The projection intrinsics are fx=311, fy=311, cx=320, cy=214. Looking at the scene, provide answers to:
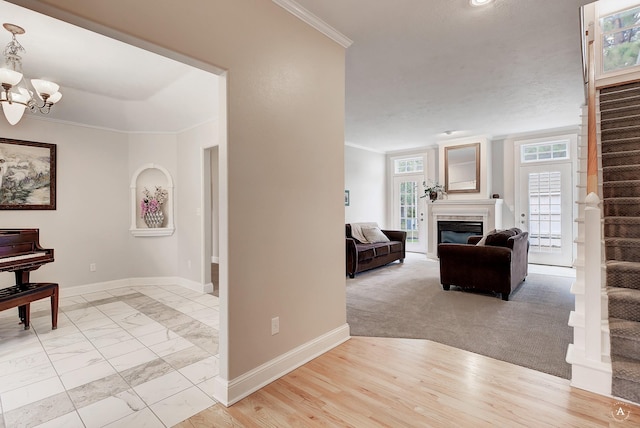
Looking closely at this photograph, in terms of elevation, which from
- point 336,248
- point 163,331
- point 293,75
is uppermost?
point 293,75

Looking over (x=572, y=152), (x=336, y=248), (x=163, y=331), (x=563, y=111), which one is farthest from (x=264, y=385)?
(x=572, y=152)

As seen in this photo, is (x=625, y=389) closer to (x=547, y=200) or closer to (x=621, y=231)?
(x=621, y=231)

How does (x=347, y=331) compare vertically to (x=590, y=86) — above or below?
below

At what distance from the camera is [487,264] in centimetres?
399

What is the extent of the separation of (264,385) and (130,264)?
12.5 feet

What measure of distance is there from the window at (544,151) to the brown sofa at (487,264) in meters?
2.58

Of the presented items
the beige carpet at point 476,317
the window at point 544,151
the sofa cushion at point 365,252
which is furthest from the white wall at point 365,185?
the window at point 544,151

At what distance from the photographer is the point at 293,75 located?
2.31m

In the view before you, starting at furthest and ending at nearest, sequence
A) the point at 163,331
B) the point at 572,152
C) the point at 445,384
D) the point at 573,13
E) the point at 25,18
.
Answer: the point at 572,152
the point at 163,331
the point at 573,13
the point at 25,18
the point at 445,384

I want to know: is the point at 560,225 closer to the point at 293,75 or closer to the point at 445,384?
the point at 445,384

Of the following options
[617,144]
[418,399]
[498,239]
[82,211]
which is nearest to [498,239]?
[498,239]

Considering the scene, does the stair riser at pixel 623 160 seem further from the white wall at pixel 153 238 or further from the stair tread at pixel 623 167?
the white wall at pixel 153 238

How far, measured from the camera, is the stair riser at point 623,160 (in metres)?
3.20

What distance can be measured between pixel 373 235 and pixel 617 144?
374 centimetres
